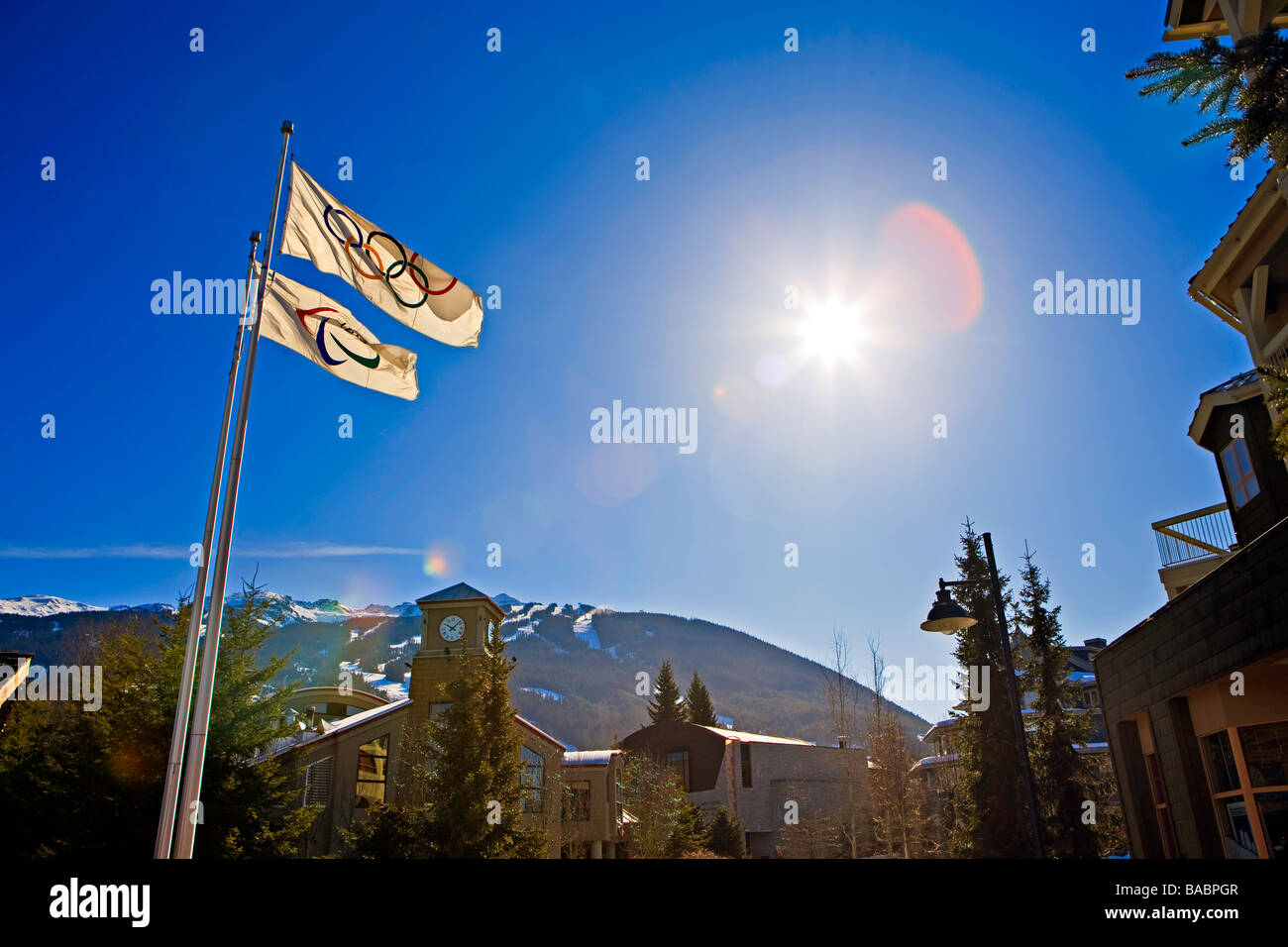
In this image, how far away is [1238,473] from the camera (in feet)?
51.9

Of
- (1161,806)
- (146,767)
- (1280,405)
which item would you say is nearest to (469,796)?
(146,767)

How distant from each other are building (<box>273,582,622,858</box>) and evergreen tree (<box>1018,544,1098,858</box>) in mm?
17218

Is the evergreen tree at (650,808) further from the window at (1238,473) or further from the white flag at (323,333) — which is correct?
the white flag at (323,333)

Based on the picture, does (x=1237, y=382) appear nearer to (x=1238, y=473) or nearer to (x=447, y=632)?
(x=1238, y=473)

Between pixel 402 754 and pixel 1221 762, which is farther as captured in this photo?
pixel 402 754

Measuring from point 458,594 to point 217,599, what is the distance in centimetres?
2529

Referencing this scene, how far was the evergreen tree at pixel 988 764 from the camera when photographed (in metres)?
26.0

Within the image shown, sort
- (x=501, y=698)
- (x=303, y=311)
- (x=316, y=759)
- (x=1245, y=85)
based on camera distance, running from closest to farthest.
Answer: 1. (x=1245, y=85)
2. (x=303, y=311)
3. (x=501, y=698)
4. (x=316, y=759)

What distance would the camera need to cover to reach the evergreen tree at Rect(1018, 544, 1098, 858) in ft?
86.9

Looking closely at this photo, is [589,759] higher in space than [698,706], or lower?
lower
